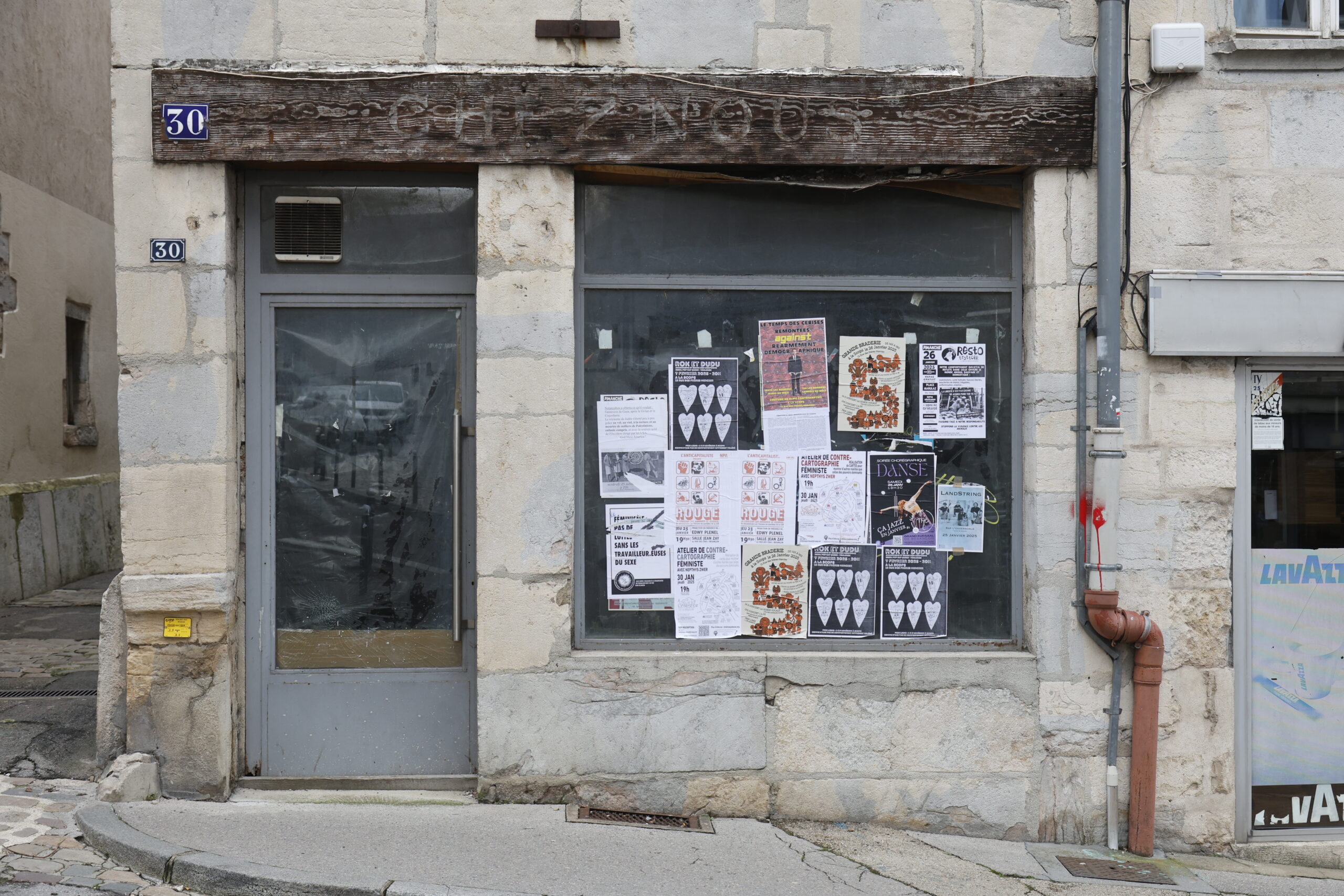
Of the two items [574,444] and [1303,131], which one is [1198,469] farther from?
[574,444]

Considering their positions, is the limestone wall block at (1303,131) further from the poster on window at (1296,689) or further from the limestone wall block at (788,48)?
the limestone wall block at (788,48)

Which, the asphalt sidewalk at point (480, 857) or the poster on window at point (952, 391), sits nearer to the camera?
the asphalt sidewalk at point (480, 857)

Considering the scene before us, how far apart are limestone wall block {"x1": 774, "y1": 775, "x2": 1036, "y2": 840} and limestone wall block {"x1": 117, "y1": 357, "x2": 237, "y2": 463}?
3067mm

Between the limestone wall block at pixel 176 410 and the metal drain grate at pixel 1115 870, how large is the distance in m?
4.17

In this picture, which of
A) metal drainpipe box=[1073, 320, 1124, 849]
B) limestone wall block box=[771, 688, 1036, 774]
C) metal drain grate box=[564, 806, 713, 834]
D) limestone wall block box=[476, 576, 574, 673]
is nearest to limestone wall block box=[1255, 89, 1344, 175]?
metal drainpipe box=[1073, 320, 1124, 849]

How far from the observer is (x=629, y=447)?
197 inches

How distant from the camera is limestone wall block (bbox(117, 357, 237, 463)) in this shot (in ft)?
15.5

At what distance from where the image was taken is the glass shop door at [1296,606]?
5.02 metres

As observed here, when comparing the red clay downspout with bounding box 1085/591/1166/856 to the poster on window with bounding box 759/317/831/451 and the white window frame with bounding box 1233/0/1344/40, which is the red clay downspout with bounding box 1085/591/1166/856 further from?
the white window frame with bounding box 1233/0/1344/40

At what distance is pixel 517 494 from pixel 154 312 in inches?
70.5

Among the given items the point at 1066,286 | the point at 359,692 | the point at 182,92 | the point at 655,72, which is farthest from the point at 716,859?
the point at 182,92

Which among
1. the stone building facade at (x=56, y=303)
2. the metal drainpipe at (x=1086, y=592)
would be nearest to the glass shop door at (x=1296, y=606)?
the metal drainpipe at (x=1086, y=592)

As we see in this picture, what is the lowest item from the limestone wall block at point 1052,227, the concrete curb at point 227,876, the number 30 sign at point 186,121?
the concrete curb at point 227,876

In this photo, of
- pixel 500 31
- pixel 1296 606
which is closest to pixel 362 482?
pixel 500 31
